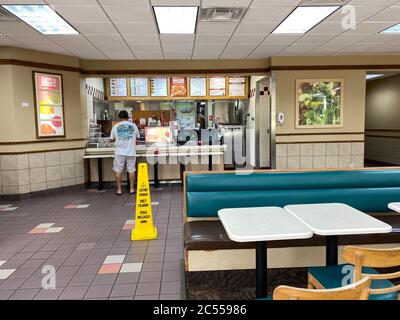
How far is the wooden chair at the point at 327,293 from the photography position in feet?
4.44

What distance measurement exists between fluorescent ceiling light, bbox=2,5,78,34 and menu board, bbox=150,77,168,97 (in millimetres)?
3594

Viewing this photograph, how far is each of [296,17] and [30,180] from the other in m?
5.65

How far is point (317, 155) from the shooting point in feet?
25.1

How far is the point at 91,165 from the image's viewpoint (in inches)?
297

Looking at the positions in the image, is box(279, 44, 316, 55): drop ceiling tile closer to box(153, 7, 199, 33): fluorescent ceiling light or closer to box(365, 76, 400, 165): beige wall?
box(153, 7, 199, 33): fluorescent ceiling light

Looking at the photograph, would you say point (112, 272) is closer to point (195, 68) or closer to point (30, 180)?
point (30, 180)

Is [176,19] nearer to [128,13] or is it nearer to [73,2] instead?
[128,13]

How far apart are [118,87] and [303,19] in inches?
220

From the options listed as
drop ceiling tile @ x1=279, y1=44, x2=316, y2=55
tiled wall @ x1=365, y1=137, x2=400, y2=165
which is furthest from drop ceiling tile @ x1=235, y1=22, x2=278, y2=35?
tiled wall @ x1=365, y1=137, x2=400, y2=165

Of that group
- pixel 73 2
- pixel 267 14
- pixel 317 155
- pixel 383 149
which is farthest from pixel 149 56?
pixel 383 149

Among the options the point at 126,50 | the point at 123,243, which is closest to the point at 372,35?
the point at 126,50

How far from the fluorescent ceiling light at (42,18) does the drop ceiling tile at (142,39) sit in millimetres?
909

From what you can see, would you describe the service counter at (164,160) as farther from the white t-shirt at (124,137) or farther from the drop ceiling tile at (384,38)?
the drop ceiling tile at (384,38)

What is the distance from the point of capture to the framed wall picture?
24.8ft
